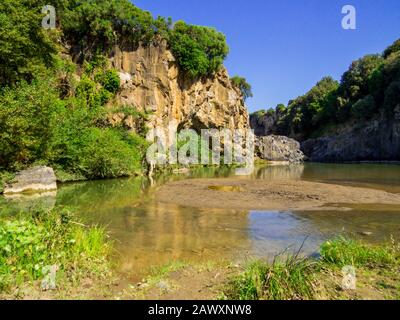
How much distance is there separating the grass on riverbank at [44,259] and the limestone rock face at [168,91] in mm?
36441

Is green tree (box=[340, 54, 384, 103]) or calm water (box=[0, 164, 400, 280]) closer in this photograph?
calm water (box=[0, 164, 400, 280])

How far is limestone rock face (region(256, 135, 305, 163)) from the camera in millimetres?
74062

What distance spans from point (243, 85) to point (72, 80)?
39.7 m

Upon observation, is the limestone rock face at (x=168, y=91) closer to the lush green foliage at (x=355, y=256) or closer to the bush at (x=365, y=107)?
the bush at (x=365, y=107)

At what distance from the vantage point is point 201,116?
189ft

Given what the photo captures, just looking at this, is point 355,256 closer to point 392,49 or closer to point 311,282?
point 311,282

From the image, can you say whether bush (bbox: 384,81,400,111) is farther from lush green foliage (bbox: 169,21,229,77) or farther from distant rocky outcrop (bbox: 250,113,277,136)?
distant rocky outcrop (bbox: 250,113,277,136)

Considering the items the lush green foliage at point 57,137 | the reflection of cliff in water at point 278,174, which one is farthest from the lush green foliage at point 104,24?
the reflection of cliff in water at point 278,174

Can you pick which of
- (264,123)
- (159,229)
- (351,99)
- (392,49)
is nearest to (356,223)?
(159,229)

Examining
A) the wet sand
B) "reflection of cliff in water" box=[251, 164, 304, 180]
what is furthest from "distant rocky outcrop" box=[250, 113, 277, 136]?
the wet sand

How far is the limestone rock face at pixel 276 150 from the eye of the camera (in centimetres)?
7406

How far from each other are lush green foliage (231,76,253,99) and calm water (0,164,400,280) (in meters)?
53.3

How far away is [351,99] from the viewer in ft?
271
